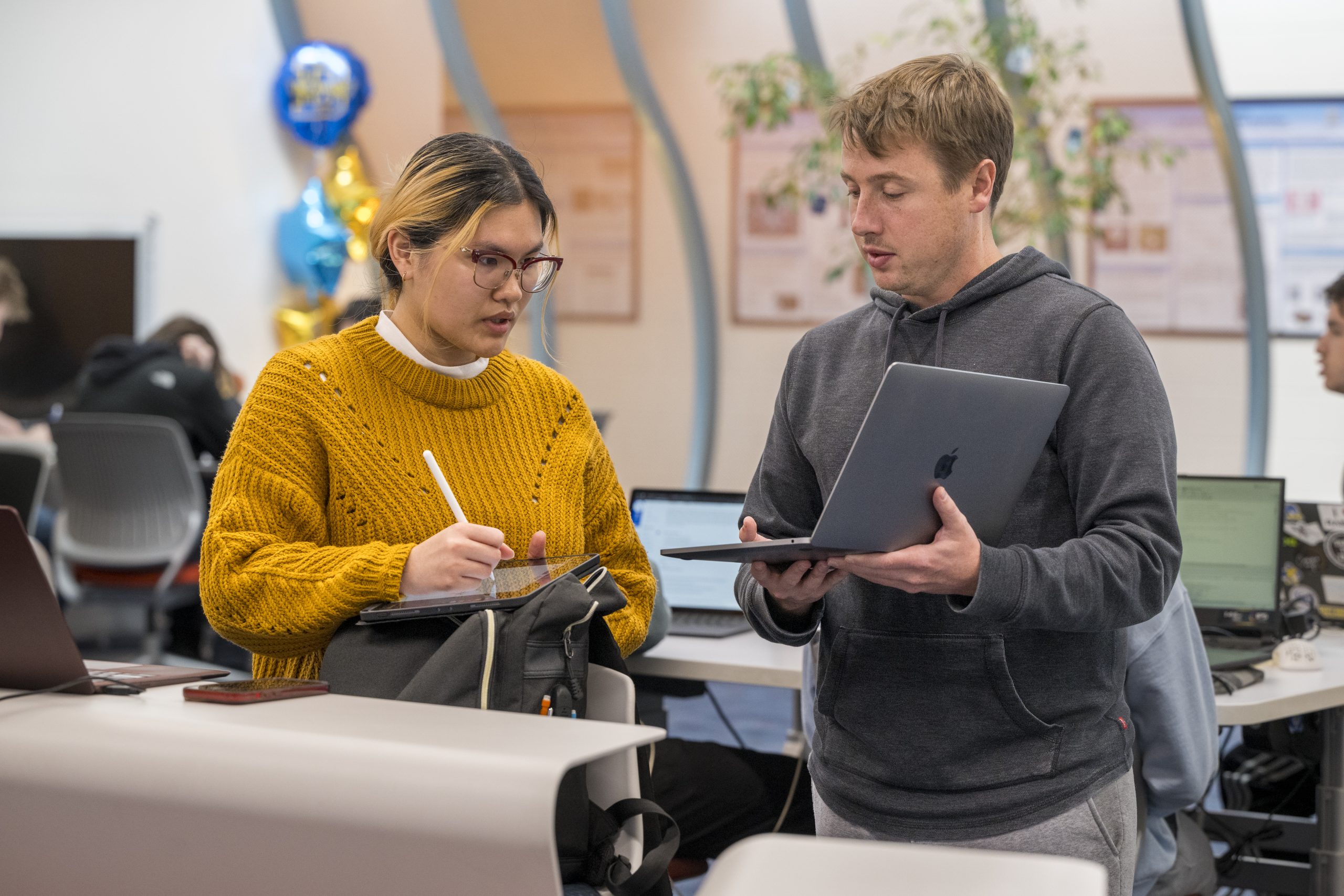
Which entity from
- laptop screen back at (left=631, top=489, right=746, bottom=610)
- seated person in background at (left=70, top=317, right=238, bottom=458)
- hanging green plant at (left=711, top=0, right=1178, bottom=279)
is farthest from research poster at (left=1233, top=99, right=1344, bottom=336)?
seated person in background at (left=70, top=317, right=238, bottom=458)

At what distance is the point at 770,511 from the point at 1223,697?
112 centimetres

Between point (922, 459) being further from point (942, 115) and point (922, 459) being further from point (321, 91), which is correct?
point (321, 91)

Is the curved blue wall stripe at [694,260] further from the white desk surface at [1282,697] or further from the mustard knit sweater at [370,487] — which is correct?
the mustard knit sweater at [370,487]

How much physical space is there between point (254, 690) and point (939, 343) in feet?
2.57

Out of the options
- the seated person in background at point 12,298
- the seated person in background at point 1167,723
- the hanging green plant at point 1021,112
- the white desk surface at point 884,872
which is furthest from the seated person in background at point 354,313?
the seated person in background at point 12,298

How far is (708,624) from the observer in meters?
2.74

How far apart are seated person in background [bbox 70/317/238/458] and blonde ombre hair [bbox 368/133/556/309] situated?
3243 millimetres

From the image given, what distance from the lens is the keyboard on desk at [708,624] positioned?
2650 mm

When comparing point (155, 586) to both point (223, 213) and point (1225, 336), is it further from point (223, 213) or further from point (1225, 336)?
point (1225, 336)

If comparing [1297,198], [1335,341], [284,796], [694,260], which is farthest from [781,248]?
[284,796]

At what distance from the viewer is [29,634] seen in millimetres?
1192

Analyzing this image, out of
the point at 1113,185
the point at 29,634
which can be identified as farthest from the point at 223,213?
the point at 29,634

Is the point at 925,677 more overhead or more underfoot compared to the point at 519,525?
more underfoot

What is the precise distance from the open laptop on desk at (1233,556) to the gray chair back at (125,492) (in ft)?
10.1
